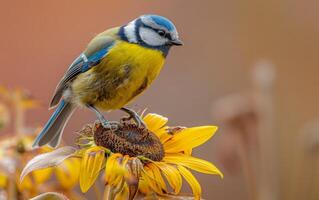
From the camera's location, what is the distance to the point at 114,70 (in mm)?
2377

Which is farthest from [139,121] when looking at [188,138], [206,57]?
[206,57]

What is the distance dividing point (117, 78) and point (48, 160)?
1.84 feet

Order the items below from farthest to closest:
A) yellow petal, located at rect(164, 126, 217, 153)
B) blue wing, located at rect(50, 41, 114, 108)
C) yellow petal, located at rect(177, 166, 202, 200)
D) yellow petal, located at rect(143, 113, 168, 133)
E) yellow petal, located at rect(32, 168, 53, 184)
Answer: blue wing, located at rect(50, 41, 114, 108), yellow petal, located at rect(32, 168, 53, 184), yellow petal, located at rect(143, 113, 168, 133), yellow petal, located at rect(164, 126, 217, 153), yellow petal, located at rect(177, 166, 202, 200)

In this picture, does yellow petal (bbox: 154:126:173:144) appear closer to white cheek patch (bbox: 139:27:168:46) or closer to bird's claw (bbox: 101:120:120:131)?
bird's claw (bbox: 101:120:120:131)

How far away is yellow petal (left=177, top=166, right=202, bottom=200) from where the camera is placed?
1845mm

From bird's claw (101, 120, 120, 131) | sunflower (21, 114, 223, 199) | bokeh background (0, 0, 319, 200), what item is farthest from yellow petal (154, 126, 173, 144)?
bokeh background (0, 0, 319, 200)

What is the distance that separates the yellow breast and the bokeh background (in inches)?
68.9

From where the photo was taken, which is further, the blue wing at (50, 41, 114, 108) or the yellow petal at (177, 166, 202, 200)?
the blue wing at (50, 41, 114, 108)

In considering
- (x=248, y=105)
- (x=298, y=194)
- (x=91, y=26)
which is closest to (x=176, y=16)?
(x=91, y=26)

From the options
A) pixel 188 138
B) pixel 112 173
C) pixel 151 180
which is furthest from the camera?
pixel 188 138

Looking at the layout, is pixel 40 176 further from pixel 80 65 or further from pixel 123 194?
pixel 123 194

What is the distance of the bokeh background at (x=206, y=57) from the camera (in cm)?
481

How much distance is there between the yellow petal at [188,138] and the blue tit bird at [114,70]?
24 cm

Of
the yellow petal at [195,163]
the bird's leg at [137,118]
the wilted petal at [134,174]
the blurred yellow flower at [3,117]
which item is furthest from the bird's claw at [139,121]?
the blurred yellow flower at [3,117]
